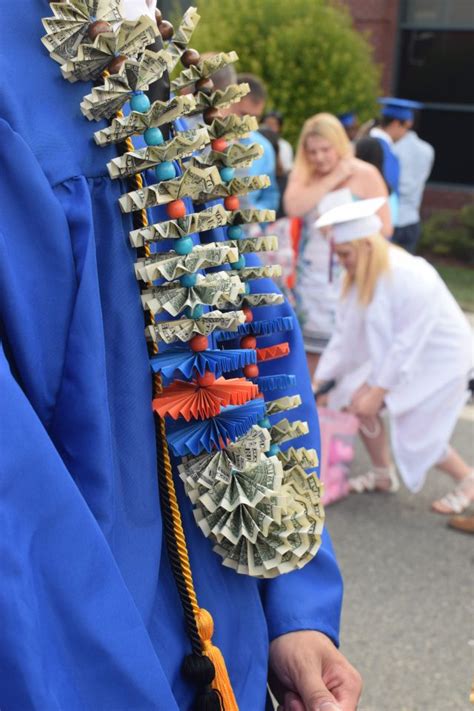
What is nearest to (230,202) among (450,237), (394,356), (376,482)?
(394,356)

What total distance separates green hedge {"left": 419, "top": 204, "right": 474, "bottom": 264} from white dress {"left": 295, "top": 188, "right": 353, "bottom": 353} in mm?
6644

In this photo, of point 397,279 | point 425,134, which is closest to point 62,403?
point 397,279

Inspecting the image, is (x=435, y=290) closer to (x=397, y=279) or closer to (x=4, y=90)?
(x=397, y=279)

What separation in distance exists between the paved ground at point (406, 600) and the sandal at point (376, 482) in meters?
0.05

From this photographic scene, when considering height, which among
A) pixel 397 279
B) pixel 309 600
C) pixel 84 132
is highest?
pixel 84 132

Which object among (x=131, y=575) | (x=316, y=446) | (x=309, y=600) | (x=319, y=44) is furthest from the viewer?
(x=319, y=44)

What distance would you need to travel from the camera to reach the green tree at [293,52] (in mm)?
10516

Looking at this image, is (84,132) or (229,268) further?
(229,268)

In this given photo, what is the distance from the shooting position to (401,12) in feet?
42.8

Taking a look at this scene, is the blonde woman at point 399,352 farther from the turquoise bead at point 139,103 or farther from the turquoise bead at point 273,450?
the turquoise bead at point 139,103

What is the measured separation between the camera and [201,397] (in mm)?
1171

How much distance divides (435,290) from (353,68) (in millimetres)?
7046

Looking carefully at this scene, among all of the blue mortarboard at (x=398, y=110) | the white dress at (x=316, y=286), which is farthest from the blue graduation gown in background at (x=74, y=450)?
the blue mortarboard at (x=398, y=110)

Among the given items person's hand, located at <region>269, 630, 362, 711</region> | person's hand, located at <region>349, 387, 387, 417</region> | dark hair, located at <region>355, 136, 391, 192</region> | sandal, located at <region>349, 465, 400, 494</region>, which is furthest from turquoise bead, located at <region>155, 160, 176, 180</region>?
dark hair, located at <region>355, 136, 391, 192</region>
